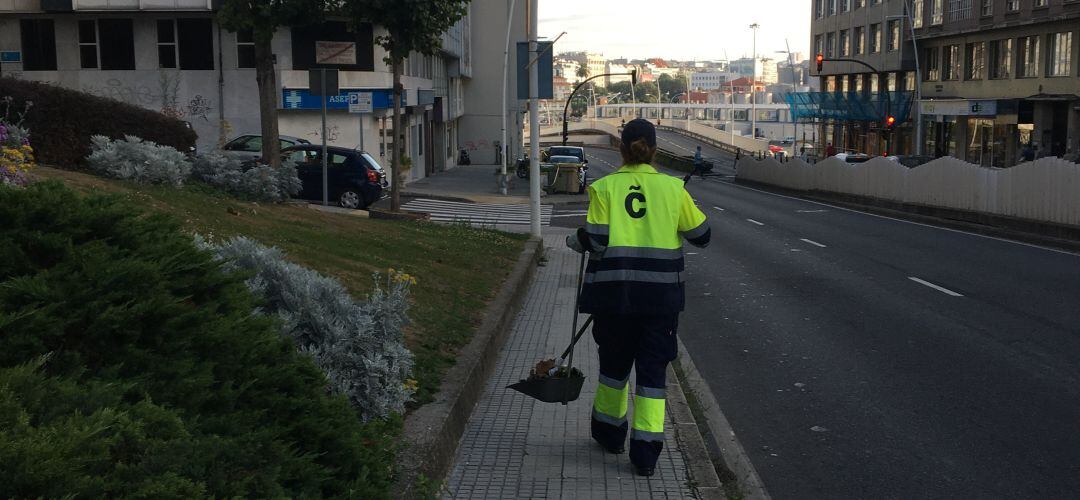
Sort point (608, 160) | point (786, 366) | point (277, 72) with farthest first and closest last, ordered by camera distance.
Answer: point (608, 160) → point (277, 72) → point (786, 366)

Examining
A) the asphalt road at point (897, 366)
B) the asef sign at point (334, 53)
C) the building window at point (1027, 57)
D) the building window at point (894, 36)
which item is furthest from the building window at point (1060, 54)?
the asphalt road at point (897, 366)

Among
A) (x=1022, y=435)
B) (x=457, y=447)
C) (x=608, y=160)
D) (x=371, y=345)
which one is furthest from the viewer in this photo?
(x=608, y=160)

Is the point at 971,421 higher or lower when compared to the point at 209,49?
lower

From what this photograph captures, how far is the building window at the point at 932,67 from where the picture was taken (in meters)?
59.4

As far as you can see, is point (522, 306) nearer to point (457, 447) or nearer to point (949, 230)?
point (457, 447)

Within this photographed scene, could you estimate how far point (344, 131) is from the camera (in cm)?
3819

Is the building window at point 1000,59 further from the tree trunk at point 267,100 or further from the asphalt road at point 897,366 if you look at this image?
the tree trunk at point 267,100

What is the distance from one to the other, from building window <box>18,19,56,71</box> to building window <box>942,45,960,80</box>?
41.4m

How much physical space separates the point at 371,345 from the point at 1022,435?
4.38 meters

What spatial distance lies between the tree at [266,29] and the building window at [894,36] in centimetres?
4744

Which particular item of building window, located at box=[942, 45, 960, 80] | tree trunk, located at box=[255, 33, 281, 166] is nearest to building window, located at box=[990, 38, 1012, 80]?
building window, located at box=[942, 45, 960, 80]

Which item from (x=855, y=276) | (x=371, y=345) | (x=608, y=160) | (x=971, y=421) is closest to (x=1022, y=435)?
(x=971, y=421)

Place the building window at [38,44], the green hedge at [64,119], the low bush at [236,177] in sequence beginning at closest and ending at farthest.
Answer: the green hedge at [64,119] < the low bush at [236,177] < the building window at [38,44]

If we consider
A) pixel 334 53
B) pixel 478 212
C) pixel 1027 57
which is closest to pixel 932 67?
pixel 1027 57
